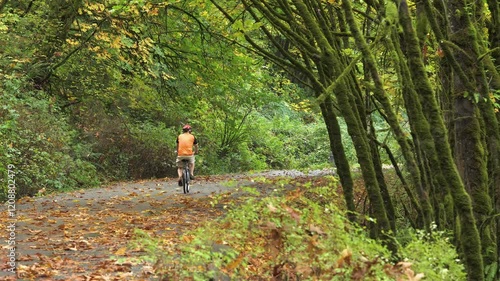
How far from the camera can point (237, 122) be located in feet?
104

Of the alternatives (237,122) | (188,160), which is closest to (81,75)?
(188,160)

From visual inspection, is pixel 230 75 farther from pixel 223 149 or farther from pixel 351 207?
pixel 351 207

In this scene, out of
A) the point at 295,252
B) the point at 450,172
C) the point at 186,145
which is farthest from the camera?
the point at 186,145

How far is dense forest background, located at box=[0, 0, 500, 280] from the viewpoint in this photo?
6.96 m

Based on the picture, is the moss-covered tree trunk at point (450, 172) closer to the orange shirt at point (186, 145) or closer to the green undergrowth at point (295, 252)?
the green undergrowth at point (295, 252)

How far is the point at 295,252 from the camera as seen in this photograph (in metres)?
4.94

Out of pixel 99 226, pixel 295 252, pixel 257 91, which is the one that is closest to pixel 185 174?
pixel 99 226

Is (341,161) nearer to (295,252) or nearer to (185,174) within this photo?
(295,252)

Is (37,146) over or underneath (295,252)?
over

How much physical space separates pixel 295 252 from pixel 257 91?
20679 millimetres

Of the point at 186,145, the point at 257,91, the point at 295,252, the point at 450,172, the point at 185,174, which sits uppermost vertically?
the point at 257,91

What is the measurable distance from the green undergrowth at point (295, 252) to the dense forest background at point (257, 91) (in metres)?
0.92

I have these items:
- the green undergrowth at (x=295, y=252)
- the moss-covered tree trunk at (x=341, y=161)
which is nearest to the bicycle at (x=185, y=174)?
the moss-covered tree trunk at (x=341, y=161)

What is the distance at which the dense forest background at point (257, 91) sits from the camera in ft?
22.8
